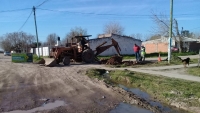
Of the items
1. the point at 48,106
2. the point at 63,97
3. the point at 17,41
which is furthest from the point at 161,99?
the point at 17,41

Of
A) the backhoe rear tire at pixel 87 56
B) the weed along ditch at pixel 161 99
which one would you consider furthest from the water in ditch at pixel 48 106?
the backhoe rear tire at pixel 87 56

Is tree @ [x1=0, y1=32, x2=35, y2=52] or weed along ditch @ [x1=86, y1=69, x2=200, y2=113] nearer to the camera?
Result: weed along ditch @ [x1=86, y1=69, x2=200, y2=113]

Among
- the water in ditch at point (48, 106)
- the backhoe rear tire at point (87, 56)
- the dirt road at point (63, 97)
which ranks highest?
the backhoe rear tire at point (87, 56)

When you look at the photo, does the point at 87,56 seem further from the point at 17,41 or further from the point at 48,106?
the point at 17,41

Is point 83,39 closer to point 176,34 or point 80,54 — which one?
point 80,54

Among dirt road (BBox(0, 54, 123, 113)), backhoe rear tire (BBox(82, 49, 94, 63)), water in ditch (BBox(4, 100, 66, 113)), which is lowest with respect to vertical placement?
water in ditch (BBox(4, 100, 66, 113))

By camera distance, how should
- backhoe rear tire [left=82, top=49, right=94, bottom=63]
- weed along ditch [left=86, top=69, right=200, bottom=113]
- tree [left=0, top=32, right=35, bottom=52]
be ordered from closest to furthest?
weed along ditch [left=86, top=69, right=200, bottom=113] → backhoe rear tire [left=82, top=49, right=94, bottom=63] → tree [left=0, top=32, right=35, bottom=52]

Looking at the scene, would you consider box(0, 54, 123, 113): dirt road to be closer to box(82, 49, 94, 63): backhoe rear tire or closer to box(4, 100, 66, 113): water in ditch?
box(4, 100, 66, 113): water in ditch

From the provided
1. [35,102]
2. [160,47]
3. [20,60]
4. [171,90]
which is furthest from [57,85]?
[160,47]

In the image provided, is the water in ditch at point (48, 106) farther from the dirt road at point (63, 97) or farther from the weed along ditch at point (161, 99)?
the weed along ditch at point (161, 99)

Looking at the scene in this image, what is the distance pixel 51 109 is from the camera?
8156 mm

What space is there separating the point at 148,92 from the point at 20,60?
23250 mm

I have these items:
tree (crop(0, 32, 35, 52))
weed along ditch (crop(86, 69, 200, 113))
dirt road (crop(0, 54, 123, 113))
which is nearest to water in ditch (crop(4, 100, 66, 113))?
dirt road (crop(0, 54, 123, 113))

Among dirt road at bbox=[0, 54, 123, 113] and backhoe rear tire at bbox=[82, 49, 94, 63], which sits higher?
backhoe rear tire at bbox=[82, 49, 94, 63]
